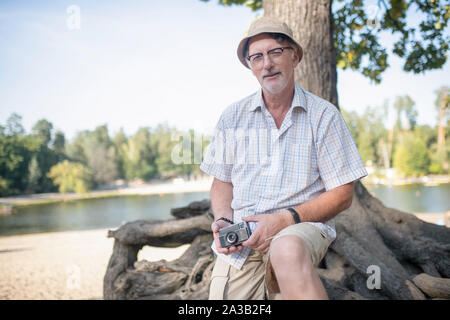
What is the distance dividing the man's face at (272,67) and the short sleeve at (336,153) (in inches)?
14.7

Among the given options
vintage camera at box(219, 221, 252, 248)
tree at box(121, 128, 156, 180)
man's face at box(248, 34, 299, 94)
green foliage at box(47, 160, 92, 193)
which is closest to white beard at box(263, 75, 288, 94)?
man's face at box(248, 34, 299, 94)

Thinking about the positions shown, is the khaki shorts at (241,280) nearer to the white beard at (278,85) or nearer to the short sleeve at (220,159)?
the short sleeve at (220,159)

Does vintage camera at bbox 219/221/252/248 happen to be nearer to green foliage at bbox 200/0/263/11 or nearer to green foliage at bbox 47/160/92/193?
green foliage at bbox 200/0/263/11

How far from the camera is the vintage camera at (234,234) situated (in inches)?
81.9

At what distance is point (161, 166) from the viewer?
3342 inches

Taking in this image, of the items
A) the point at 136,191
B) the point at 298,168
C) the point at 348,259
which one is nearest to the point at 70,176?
the point at 136,191

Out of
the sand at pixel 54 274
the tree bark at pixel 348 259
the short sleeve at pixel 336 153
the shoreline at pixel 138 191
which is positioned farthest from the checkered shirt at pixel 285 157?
the shoreline at pixel 138 191

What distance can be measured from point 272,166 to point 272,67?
67 cm

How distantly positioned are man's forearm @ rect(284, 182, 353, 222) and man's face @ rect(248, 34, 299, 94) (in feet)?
2.53

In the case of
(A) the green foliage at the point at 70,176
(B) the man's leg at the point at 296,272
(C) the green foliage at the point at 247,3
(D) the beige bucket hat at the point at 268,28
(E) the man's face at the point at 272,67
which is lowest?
(A) the green foliage at the point at 70,176

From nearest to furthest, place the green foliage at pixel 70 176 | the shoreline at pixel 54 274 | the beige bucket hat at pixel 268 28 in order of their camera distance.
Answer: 1. the beige bucket hat at pixel 268 28
2. the shoreline at pixel 54 274
3. the green foliage at pixel 70 176

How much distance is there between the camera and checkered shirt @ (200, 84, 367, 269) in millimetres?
2150

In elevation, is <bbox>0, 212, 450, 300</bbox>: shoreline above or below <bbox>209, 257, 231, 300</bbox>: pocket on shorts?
below

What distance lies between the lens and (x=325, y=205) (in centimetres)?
208
